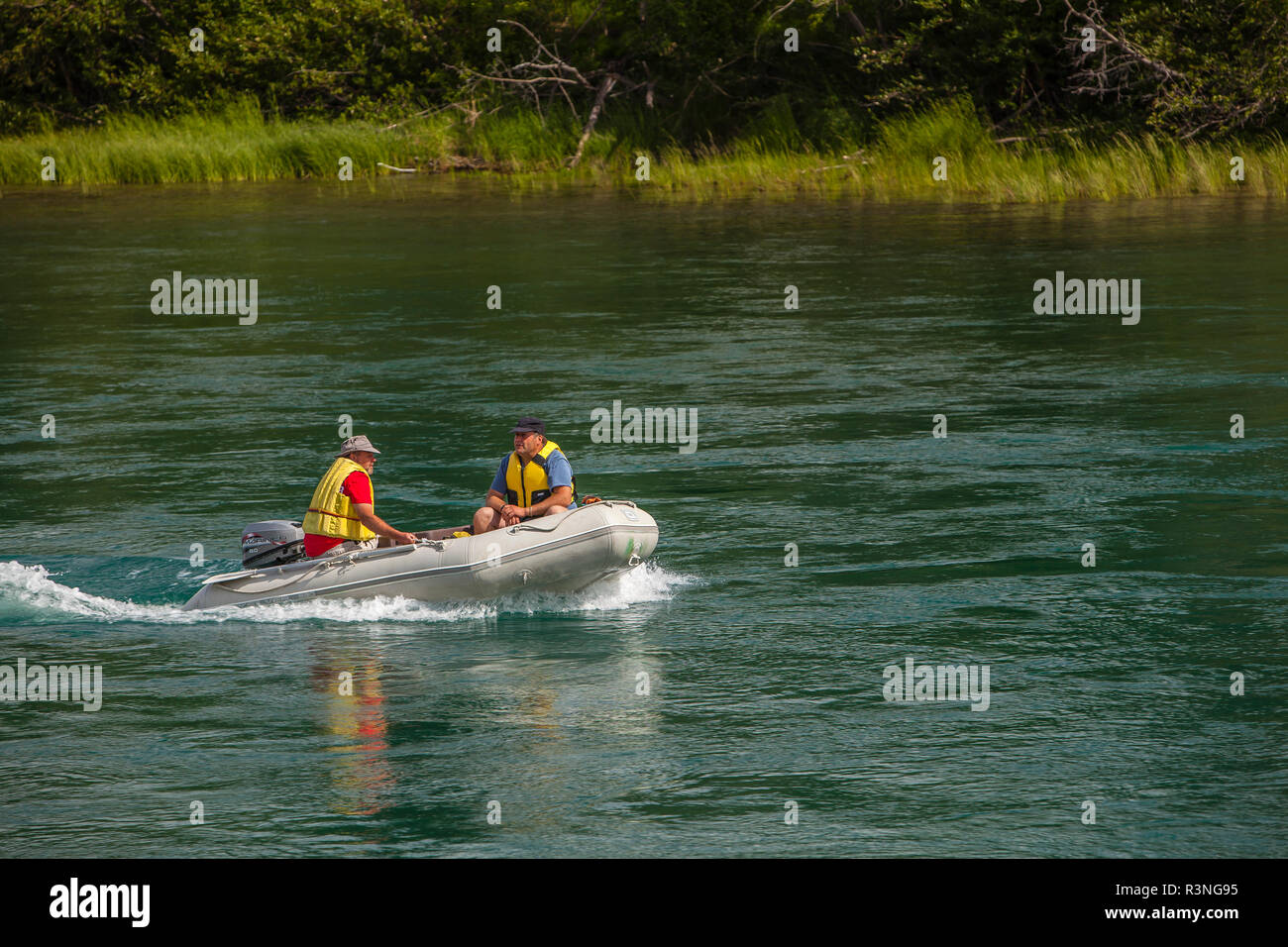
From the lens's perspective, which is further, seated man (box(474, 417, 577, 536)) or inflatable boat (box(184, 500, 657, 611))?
seated man (box(474, 417, 577, 536))

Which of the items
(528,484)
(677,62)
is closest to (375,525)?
(528,484)

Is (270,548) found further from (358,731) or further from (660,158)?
(660,158)

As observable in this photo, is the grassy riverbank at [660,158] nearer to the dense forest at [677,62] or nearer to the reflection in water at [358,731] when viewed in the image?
the dense forest at [677,62]

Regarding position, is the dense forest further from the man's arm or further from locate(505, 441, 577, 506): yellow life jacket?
the man's arm

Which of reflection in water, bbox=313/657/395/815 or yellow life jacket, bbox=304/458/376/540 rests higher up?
yellow life jacket, bbox=304/458/376/540

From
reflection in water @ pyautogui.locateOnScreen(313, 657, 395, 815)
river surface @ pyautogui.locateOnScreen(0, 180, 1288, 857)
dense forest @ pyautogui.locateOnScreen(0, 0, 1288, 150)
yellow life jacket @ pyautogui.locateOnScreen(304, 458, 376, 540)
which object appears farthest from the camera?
dense forest @ pyautogui.locateOnScreen(0, 0, 1288, 150)

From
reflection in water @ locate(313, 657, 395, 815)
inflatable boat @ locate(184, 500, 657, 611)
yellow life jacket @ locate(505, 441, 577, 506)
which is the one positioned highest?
yellow life jacket @ locate(505, 441, 577, 506)

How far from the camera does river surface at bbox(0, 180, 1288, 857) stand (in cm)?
893

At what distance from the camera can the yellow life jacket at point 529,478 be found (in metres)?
12.9

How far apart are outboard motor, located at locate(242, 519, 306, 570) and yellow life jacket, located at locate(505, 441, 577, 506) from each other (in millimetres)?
1563

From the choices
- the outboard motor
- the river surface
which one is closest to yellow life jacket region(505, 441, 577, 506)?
the river surface

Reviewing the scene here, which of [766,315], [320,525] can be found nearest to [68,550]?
[320,525]

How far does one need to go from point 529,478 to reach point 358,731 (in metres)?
3.34
